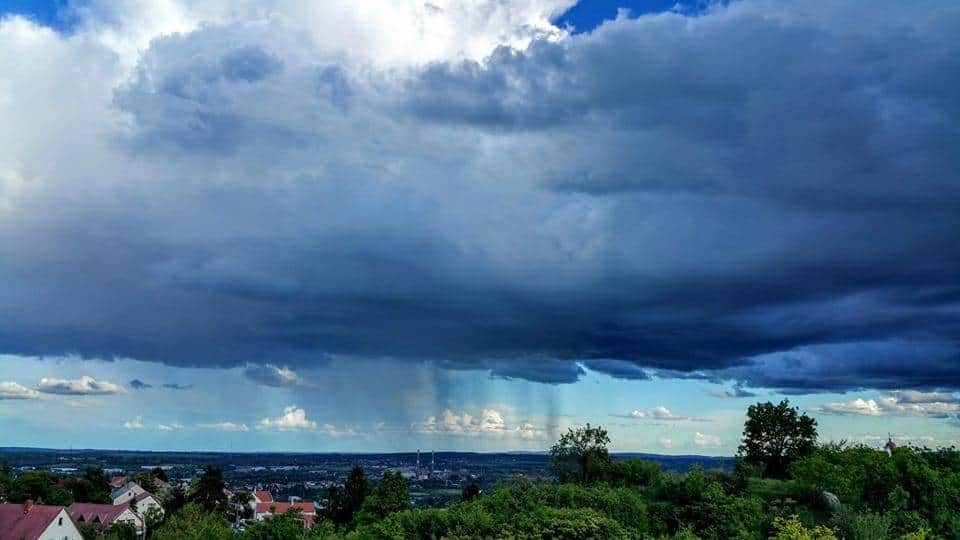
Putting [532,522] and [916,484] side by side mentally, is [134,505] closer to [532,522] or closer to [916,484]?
[532,522]

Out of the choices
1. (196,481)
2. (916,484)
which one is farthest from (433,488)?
(916,484)

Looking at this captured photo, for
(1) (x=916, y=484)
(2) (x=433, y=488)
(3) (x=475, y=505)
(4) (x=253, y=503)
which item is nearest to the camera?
(3) (x=475, y=505)

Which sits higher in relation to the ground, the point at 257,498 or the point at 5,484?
the point at 5,484

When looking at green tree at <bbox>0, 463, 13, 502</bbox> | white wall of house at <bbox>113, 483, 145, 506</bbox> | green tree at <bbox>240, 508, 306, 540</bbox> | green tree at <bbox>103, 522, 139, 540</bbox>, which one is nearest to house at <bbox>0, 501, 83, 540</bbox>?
green tree at <bbox>103, 522, 139, 540</bbox>

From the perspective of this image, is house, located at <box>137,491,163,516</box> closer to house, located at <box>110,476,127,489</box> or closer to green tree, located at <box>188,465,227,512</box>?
green tree, located at <box>188,465,227,512</box>

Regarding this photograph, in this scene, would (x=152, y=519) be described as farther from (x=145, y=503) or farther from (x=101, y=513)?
(x=145, y=503)

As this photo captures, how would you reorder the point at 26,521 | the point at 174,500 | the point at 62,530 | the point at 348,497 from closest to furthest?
the point at 348,497
the point at 62,530
the point at 26,521
the point at 174,500

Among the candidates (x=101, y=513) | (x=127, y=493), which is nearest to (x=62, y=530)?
(x=101, y=513)
